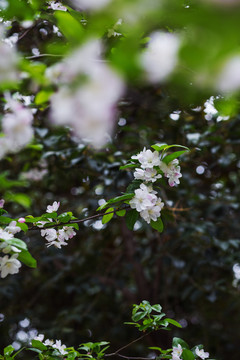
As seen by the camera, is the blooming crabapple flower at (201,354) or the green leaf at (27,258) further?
the blooming crabapple flower at (201,354)

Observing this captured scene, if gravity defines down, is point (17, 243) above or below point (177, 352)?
above

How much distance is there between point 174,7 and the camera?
31 centimetres

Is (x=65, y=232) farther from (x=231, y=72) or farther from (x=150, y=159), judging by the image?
(x=231, y=72)

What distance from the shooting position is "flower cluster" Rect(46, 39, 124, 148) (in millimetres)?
336

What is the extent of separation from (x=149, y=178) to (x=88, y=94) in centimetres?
74

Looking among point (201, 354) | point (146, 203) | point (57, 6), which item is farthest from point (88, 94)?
point (201, 354)

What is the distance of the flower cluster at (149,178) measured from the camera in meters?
1.02

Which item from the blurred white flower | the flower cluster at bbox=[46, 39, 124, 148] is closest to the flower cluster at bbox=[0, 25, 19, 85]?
the flower cluster at bbox=[46, 39, 124, 148]

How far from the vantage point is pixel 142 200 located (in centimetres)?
102

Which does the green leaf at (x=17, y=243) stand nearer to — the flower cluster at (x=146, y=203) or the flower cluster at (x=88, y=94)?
the flower cluster at (x=146, y=203)

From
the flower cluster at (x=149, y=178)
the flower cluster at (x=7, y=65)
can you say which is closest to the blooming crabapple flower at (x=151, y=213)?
the flower cluster at (x=149, y=178)

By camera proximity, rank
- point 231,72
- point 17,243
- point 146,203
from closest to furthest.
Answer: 1. point 231,72
2. point 17,243
3. point 146,203

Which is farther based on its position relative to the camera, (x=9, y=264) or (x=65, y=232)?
(x=65, y=232)

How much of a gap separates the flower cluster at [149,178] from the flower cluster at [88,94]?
26.2 inches
